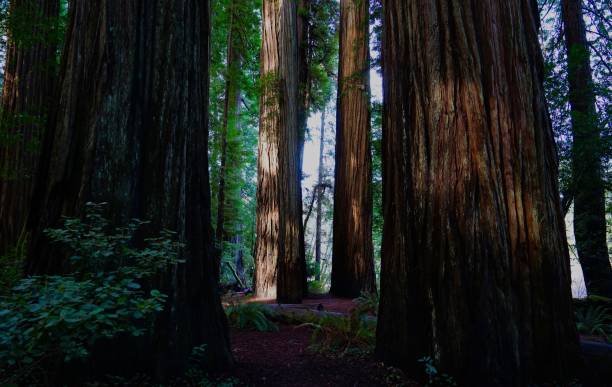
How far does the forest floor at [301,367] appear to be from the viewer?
10.9ft

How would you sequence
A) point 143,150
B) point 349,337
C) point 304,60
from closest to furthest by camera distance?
point 143,150, point 349,337, point 304,60

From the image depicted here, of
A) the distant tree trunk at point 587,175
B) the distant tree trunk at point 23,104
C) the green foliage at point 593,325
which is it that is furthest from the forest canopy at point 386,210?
the distant tree trunk at point 587,175

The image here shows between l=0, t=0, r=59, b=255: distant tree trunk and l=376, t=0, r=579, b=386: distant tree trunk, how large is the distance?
18.7 feet

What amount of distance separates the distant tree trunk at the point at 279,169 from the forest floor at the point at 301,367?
3.23 meters

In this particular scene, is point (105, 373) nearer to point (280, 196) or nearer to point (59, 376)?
point (59, 376)

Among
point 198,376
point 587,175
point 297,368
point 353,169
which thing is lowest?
point 297,368

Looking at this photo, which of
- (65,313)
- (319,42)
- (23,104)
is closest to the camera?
(65,313)

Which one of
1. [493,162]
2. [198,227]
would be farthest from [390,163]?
[198,227]

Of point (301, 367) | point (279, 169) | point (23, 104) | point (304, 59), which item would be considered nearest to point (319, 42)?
point (304, 59)

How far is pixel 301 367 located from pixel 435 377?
4.15ft

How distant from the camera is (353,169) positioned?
942 cm

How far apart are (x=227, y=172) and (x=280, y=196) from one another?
241cm

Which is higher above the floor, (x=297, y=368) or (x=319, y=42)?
(x=319, y=42)

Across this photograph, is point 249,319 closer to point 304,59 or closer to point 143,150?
point 143,150
